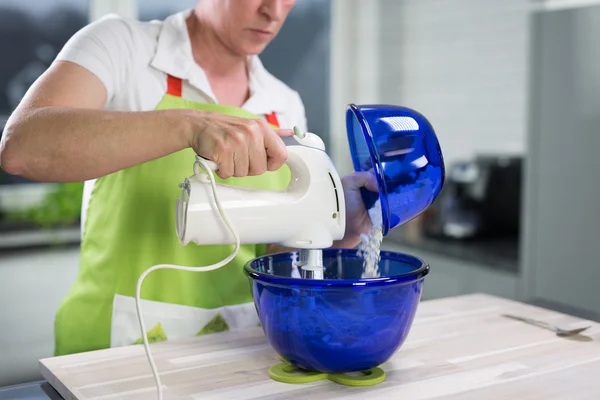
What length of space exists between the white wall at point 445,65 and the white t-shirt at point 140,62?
1.91 m

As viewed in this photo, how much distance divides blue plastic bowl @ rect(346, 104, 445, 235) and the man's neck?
1.69 feet

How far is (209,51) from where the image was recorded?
4.86 ft

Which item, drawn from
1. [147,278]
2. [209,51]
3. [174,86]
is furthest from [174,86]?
[147,278]

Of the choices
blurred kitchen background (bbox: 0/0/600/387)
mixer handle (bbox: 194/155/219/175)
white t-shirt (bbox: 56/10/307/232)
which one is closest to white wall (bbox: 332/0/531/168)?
blurred kitchen background (bbox: 0/0/600/387)

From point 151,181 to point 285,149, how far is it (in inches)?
16.2

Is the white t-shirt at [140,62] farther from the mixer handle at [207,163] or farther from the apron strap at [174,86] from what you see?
the mixer handle at [207,163]

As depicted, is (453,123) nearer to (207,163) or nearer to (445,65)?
(445,65)

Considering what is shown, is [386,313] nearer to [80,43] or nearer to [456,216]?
[80,43]

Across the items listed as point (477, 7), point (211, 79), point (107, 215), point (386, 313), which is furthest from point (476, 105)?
point (386, 313)

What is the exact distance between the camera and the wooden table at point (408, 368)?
0.97 metres

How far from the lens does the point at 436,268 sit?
312cm

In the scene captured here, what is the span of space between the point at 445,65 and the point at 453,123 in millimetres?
286

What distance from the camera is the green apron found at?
1351mm

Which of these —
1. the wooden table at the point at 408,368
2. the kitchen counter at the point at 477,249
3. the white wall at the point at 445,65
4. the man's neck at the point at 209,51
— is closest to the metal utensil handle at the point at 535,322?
the wooden table at the point at 408,368
